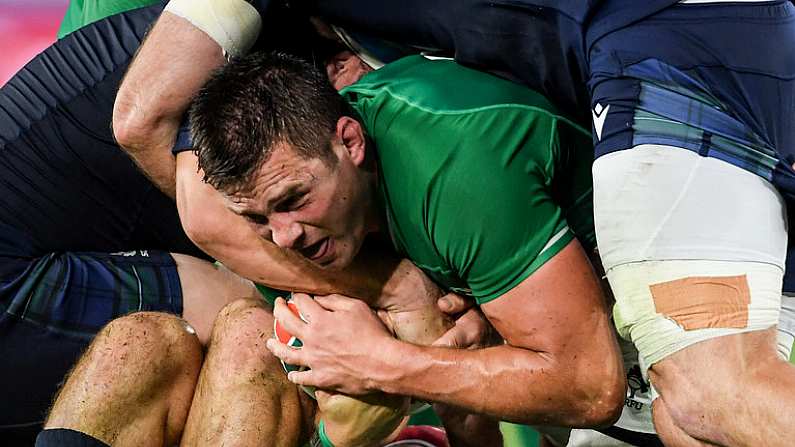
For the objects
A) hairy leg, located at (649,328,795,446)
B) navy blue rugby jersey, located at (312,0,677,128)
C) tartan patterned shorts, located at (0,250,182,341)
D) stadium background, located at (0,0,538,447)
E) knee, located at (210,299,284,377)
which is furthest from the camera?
stadium background, located at (0,0,538,447)

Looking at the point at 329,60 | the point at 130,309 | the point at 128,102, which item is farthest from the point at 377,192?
the point at 130,309

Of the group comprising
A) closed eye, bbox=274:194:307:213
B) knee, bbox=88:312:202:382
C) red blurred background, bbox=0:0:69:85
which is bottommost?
red blurred background, bbox=0:0:69:85

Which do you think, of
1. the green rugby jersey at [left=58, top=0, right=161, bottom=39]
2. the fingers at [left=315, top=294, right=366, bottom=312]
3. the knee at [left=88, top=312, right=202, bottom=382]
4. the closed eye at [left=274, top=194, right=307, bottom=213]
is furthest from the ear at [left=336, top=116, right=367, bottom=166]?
the green rugby jersey at [left=58, top=0, right=161, bottom=39]

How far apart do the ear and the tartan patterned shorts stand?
2.18 ft

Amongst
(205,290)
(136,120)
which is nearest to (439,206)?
(136,120)

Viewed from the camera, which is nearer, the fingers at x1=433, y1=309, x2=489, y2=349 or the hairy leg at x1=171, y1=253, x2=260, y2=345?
the fingers at x1=433, y1=309, x2=489, y2=349

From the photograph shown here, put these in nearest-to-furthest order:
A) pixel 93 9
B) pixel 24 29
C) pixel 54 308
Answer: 1. pixel 54 308
2. pixel 93 9
3. pixel 24 29

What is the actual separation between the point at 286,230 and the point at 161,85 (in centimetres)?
40

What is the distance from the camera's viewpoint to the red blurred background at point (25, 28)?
376 centimetres

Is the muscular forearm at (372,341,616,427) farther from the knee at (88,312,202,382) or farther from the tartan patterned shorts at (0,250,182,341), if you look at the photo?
the tartan patterned shorts at (0,250,182,341)

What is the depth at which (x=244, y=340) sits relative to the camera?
7.41 feet

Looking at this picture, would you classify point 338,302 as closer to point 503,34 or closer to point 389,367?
point 389,367

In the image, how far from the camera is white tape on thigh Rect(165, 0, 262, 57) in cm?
211

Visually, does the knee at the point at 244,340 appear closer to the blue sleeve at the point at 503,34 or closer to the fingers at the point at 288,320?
the fingers at the point at 288,320
